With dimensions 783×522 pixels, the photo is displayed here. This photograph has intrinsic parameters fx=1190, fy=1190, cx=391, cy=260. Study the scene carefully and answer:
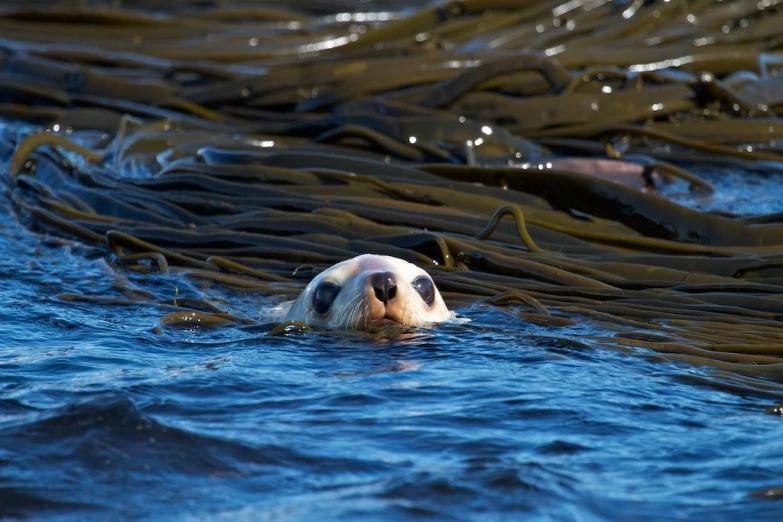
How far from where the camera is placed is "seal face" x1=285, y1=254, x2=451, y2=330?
16.0 ft

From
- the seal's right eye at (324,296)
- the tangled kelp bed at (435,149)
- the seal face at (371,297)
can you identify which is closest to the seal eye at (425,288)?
the seal face at (371,297)

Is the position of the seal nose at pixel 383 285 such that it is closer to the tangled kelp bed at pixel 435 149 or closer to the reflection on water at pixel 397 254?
the reflection on water at pixel 397 254

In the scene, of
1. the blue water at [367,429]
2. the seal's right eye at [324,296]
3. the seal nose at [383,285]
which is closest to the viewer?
the blue water at [367,429]

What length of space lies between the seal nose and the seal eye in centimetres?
20

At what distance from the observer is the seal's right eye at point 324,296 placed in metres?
5.04

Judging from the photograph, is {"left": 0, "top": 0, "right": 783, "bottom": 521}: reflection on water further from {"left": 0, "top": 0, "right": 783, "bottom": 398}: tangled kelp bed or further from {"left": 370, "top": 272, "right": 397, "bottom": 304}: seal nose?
{"left": 370, "top": 272, "right": 397, "bottom": 304}: seal nose

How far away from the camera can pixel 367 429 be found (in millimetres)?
3719

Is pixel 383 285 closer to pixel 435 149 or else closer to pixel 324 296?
pixel 324 296

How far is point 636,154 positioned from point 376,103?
203 cm

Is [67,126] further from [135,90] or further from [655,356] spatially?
[655,356]

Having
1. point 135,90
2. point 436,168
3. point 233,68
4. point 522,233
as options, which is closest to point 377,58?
point 233,68

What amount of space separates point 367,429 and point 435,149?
5046 mm

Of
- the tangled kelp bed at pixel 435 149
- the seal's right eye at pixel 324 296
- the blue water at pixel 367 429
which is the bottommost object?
the blue water at pixel 367 429

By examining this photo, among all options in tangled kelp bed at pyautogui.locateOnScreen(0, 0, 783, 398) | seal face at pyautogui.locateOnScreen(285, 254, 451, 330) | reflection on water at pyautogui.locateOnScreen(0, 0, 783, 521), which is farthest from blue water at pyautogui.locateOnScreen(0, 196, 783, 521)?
tangled kelp bed at pyautogui.locateOnScreen(0, 0, 783, 398)
